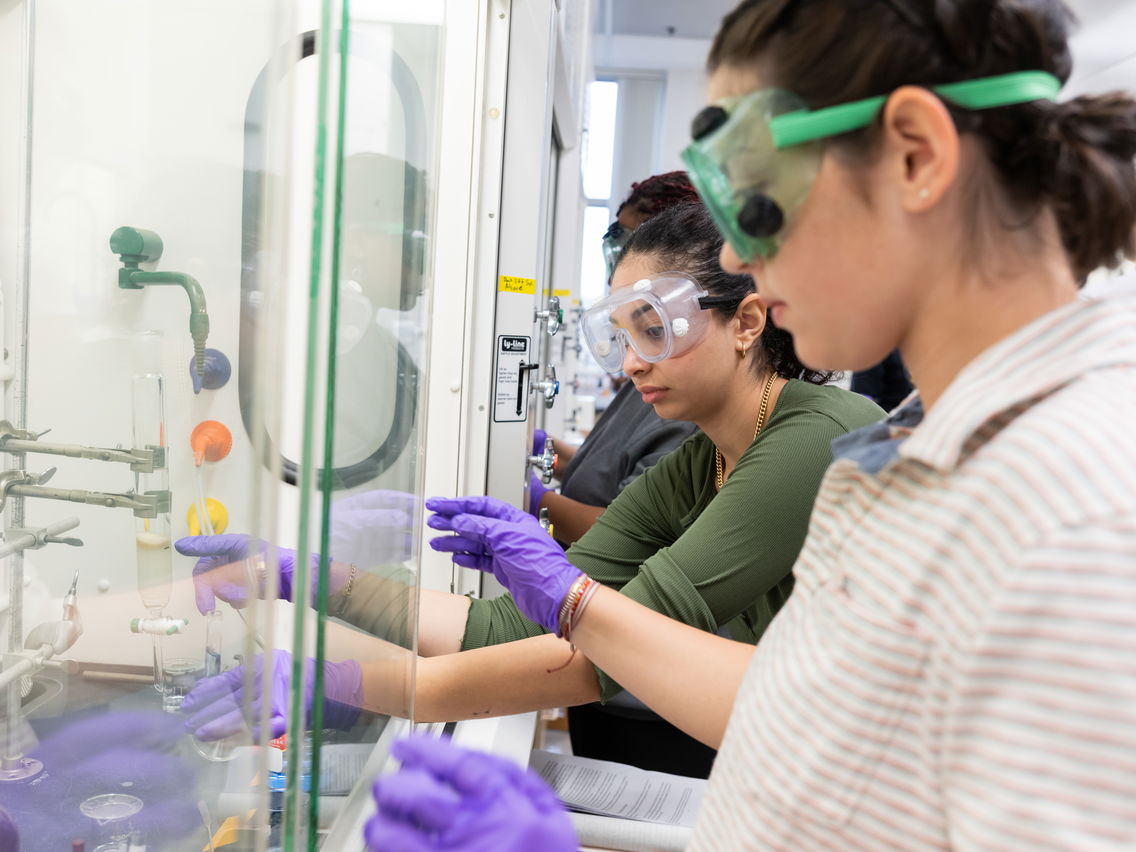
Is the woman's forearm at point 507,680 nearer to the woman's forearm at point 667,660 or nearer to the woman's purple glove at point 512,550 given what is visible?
the woman's purple glove at point 512,550

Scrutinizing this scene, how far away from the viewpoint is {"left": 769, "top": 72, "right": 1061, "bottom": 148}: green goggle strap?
572 mm

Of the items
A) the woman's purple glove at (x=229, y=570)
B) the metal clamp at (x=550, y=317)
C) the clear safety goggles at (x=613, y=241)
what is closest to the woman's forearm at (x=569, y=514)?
the metal clamp at (x=550, y=317)

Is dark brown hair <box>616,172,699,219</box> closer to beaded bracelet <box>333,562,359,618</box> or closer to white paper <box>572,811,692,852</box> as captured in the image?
white paper <box>572,811,692,852</box>

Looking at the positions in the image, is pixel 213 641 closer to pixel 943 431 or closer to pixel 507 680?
pixel 507 680

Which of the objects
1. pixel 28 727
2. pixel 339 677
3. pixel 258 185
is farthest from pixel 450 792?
pixel 28 727

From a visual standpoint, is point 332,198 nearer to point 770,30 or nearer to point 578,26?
point 770,30

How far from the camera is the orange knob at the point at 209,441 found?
38.5 inches

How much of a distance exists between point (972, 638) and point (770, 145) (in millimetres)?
356

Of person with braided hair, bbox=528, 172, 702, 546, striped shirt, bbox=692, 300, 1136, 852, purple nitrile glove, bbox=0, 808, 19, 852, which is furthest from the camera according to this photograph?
person with braided hair, bbox=528, 172, 702, 546

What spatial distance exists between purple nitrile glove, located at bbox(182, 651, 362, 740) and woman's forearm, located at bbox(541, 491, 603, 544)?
4.47ft

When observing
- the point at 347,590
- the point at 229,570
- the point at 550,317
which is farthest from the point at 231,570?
the point at 550,317

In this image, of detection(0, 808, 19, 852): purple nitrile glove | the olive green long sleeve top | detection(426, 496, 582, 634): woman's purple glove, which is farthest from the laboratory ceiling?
detection(0, 808, 19, 852): purple nitrile glove

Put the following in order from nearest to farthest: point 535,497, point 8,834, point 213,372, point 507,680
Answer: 1. point 8,834
2. point 213,372
3. point 507,680
4. point 535,497

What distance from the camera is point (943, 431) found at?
56 centimetres
